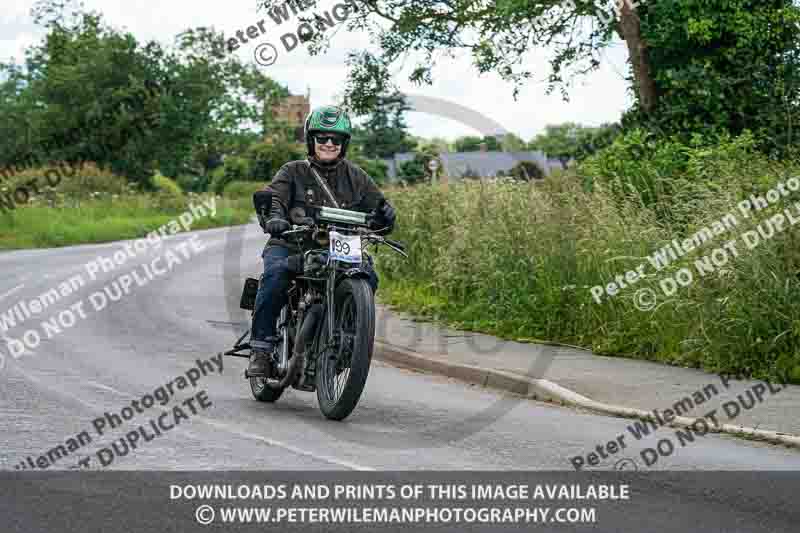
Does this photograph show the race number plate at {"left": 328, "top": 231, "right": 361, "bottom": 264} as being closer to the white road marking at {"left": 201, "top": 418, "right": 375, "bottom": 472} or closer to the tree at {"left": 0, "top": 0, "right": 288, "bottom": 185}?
the white road marking at {"left": 201, "top": 418, "right": 375, "bottom": 472}

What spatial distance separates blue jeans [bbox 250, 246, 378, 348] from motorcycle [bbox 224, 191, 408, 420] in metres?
0.08

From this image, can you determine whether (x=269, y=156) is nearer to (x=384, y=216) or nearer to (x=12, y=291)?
(x=12, y=291)

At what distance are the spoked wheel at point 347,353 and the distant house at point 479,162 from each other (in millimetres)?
9770

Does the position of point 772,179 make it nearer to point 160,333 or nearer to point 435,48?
point 160,333

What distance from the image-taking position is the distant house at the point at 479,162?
19.9 meters

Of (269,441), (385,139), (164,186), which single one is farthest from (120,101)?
(385,139)

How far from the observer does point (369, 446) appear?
7.67 m

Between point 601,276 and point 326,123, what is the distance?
4941 millimetres

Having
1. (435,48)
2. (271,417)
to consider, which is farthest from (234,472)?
(435,48)

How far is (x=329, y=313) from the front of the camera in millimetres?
8516

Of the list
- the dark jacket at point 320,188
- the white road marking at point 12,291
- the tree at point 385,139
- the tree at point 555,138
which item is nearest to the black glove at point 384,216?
the dark jacket at point 320,188

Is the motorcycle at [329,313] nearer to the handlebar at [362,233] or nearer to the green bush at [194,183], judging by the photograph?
the handlebar at [362,233]

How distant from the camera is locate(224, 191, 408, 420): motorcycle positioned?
8.24 m

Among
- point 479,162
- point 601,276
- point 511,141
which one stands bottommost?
point 601,276
